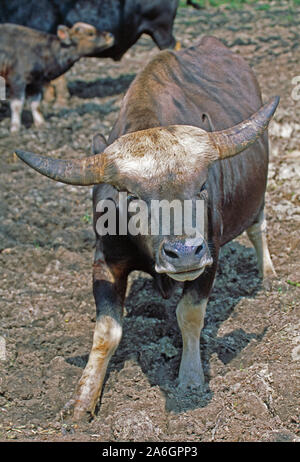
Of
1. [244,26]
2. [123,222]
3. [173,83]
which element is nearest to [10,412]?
[123,222]

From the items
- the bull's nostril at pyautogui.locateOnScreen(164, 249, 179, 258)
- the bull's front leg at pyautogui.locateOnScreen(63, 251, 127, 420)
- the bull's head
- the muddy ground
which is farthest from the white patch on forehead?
the muddy ground

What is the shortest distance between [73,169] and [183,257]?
2.73 ft

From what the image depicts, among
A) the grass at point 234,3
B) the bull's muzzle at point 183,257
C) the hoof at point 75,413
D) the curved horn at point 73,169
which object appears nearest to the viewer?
the bull's muzzle at point 183,257

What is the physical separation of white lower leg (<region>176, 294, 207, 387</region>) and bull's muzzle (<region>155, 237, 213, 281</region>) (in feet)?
2.67

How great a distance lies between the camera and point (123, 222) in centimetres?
→ 391

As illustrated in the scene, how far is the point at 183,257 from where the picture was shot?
329 cm

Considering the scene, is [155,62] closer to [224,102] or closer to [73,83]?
[224,102]

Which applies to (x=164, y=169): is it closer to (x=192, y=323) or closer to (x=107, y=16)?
(x=192, y=323)

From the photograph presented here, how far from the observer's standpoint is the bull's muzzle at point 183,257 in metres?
3.30

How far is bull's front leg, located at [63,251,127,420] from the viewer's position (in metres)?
4.09

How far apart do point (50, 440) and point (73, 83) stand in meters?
8.84

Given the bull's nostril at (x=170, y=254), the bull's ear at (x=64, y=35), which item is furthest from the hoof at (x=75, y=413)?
the bull's ear at (x=64, y=35)

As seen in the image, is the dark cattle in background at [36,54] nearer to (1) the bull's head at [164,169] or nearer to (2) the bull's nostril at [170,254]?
(1) the bull's head at [164,169]

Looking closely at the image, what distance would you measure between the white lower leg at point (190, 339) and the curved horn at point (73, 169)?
40.7 inches
